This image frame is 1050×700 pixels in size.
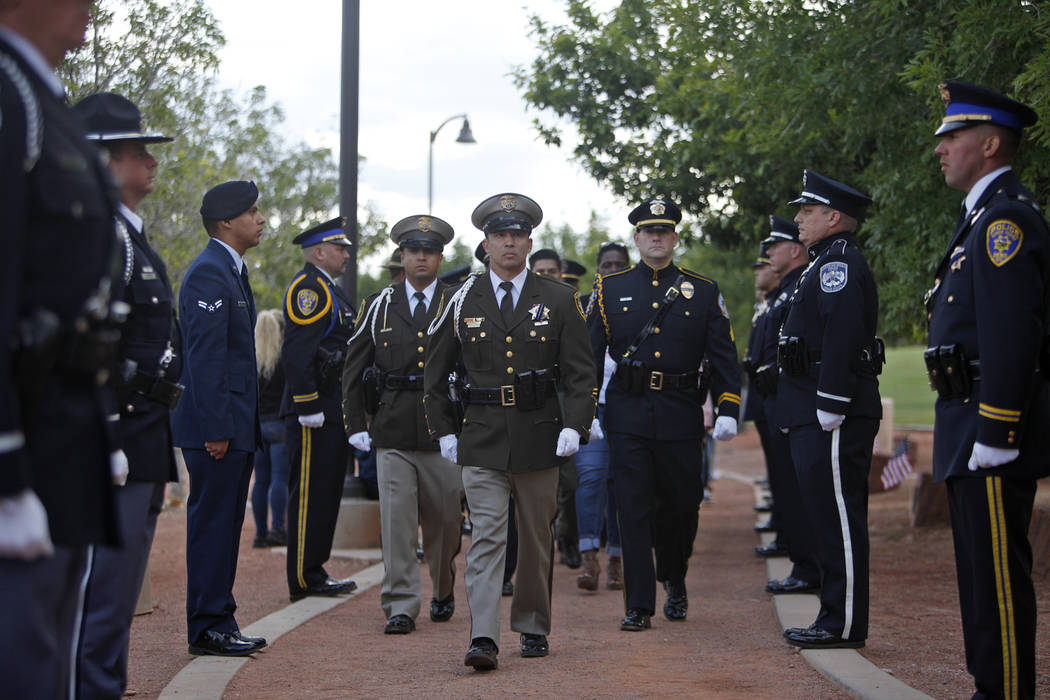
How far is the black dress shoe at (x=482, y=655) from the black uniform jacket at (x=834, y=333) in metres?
2.11

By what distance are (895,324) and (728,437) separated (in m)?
3.46

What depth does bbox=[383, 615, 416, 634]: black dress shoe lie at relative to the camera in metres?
7.34

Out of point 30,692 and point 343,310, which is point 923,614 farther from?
point 30,692

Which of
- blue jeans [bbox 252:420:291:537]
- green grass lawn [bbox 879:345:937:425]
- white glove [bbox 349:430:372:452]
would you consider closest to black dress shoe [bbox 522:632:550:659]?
white glove [bbox 349:430:372:452]

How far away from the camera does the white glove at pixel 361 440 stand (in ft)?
25.7

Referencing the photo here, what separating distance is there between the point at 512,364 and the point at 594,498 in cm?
327

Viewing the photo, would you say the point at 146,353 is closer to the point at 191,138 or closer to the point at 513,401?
the point at 513,401

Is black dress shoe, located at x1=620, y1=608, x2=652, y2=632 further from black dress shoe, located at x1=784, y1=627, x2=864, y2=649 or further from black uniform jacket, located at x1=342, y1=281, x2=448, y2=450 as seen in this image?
black uniform jacket, located at x1=342, y1=281, x2=448, y2=450

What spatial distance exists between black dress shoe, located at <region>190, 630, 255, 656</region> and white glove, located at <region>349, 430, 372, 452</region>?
5.48 feet

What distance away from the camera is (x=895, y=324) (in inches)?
419

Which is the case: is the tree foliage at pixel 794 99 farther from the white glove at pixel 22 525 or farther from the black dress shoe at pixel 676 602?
the white glove at pixel 22 525

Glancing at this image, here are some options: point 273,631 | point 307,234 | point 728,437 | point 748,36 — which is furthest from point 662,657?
point 748,36

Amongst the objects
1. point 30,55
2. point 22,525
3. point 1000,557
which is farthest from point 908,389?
point 22,525

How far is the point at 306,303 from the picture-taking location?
28.1ft
